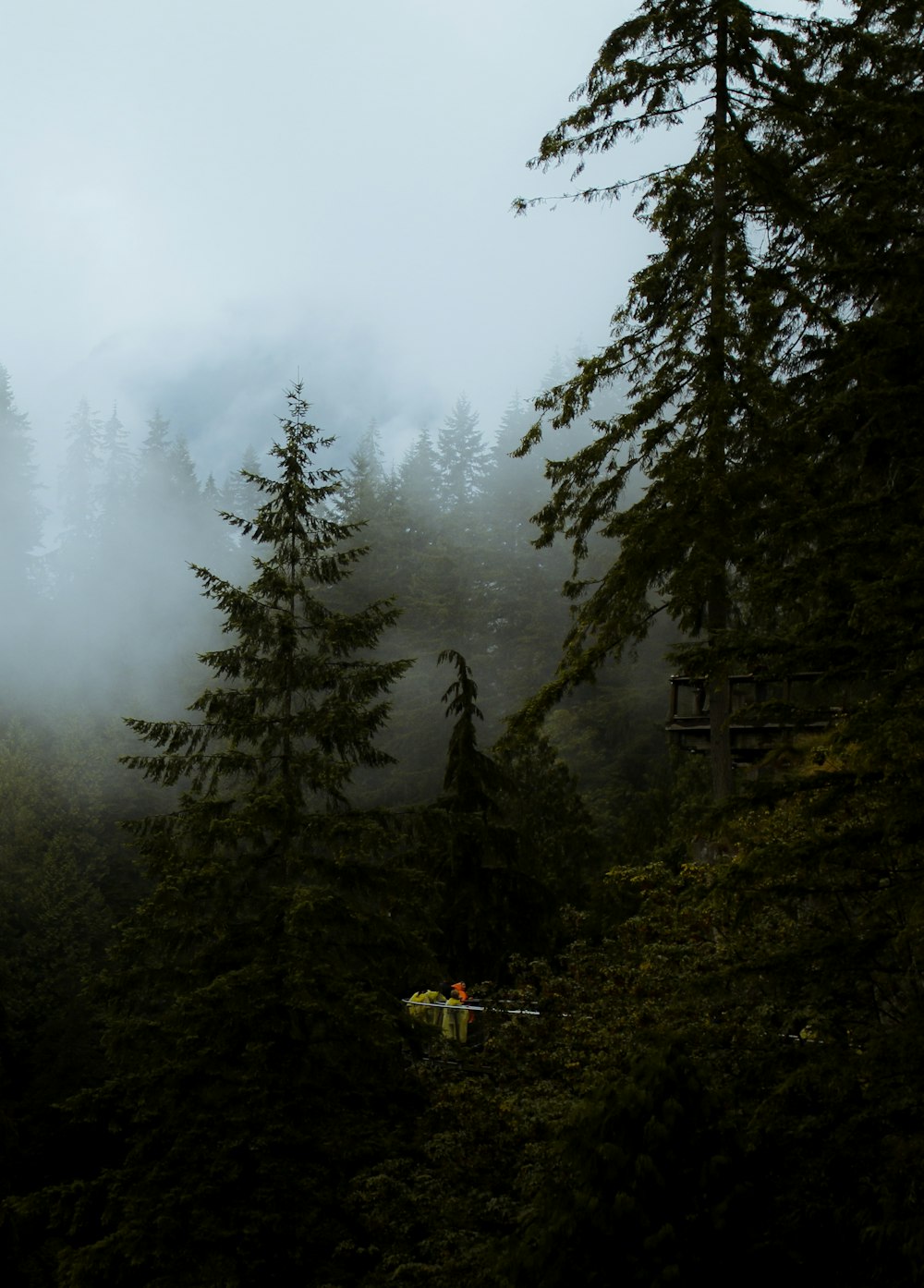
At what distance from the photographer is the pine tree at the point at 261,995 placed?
12188 mm

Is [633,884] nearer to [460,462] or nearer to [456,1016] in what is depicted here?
[456,1016]

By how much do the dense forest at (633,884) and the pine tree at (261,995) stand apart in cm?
6

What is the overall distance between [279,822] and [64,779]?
103ft

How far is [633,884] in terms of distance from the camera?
511 inches

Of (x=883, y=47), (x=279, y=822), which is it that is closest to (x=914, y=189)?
(x=883, y=47)

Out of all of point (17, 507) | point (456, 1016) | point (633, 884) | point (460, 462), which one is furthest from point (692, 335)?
point (17, 507)

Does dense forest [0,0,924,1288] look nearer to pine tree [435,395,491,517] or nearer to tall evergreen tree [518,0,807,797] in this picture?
tall evergreen tree [518,0,807,797]

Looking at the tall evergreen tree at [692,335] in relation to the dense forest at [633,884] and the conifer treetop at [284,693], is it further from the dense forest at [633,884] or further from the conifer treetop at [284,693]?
the conifer treetop at [284,693]

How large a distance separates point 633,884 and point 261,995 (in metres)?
4.73

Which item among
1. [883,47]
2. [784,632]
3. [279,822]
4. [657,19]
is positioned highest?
[657,19]

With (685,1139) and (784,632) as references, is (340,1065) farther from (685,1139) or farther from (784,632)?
(784,632)

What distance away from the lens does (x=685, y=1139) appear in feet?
25.2

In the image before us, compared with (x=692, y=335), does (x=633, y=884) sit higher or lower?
lower

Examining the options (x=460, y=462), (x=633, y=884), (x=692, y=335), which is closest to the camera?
(x=633, y=884)
